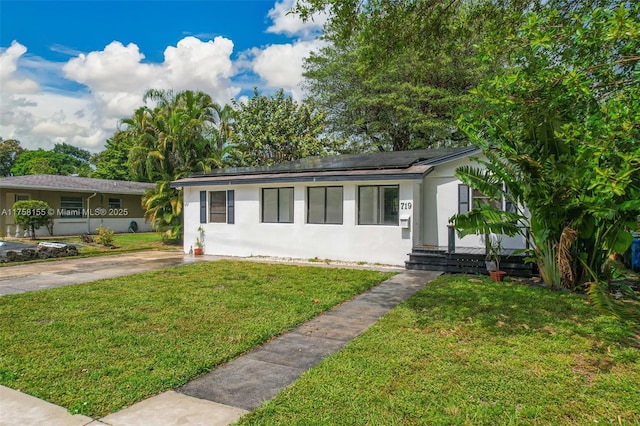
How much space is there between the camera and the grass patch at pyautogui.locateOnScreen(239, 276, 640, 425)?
316cm

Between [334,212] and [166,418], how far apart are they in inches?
435

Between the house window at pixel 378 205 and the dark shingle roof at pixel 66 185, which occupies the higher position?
the dark shingle roof at pixel 66 185

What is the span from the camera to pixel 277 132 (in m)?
23.2

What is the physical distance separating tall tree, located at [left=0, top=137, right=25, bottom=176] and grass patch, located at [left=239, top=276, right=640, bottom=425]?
6138cm

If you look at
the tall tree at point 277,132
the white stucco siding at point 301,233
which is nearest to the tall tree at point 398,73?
the tall tree at point 277,132

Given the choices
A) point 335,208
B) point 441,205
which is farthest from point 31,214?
point 441,205

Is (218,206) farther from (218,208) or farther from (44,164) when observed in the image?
(44,164)

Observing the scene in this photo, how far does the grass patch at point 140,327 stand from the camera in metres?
3.80

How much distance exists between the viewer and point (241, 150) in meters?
24.1

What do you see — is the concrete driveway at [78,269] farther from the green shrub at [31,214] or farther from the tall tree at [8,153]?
the tall tree at [8,153]

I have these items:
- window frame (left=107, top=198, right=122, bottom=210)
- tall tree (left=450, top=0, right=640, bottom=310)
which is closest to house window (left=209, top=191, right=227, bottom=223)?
tall tree (left=450, top=0, right=640, bottom=310)

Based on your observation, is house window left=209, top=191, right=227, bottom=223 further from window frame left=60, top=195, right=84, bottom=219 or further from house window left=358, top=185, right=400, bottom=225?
window frame left=60, top=195, right=84, bottom=219

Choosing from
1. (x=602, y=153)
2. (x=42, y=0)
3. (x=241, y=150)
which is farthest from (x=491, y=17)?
(x=241, y=150)

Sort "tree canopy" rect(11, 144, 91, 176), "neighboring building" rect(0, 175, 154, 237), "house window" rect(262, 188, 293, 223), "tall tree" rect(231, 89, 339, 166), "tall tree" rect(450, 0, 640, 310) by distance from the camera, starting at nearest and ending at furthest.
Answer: "tall tree" rect(450, 0, 640, 310)
"house window" rect(262, 188, 293, 223)
"neighboring building" rect(0, 175, 154, 237)
"tall tree" rect(231, 89, 339, 166)
"tree canopy" rect(11, 144, 91, 176)
